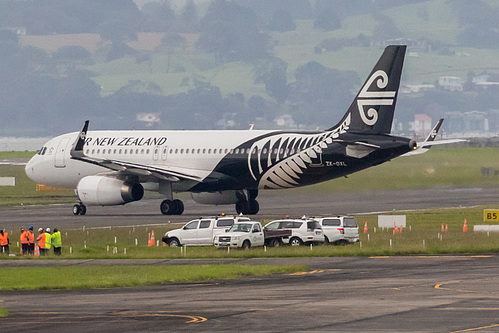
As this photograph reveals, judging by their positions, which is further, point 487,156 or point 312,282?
point 487,156

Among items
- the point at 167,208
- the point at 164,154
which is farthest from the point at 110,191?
the point at 164,154

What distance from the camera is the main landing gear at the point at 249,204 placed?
7181 cm

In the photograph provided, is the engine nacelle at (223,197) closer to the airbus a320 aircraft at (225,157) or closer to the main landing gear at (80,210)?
the airbus a320 aircraft at (225,157)

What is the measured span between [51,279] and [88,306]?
8707mm

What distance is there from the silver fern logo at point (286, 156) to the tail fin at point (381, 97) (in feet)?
3.47

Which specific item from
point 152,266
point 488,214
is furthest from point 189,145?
point 152,266

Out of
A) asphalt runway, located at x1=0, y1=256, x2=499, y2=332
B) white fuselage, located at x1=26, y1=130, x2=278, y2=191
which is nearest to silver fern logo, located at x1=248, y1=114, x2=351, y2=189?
white fuselage, located at x1=26, y1=130, x2=278, y2=191

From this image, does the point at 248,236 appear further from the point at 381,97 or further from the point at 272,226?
the point at 381,97

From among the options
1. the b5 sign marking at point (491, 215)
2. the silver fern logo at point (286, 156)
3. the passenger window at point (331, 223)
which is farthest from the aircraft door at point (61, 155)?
the b5 sign marking at point (491, 215)

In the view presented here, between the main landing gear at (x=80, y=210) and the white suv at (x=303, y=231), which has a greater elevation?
the main landing gear at (x=80, y=210)

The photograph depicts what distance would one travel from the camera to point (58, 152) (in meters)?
77.5

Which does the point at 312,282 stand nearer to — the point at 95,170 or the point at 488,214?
the point at 488,214

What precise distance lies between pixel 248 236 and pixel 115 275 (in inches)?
473

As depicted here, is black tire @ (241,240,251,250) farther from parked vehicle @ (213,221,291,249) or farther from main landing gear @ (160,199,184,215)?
main landing gear @ (160,199,184,215)
